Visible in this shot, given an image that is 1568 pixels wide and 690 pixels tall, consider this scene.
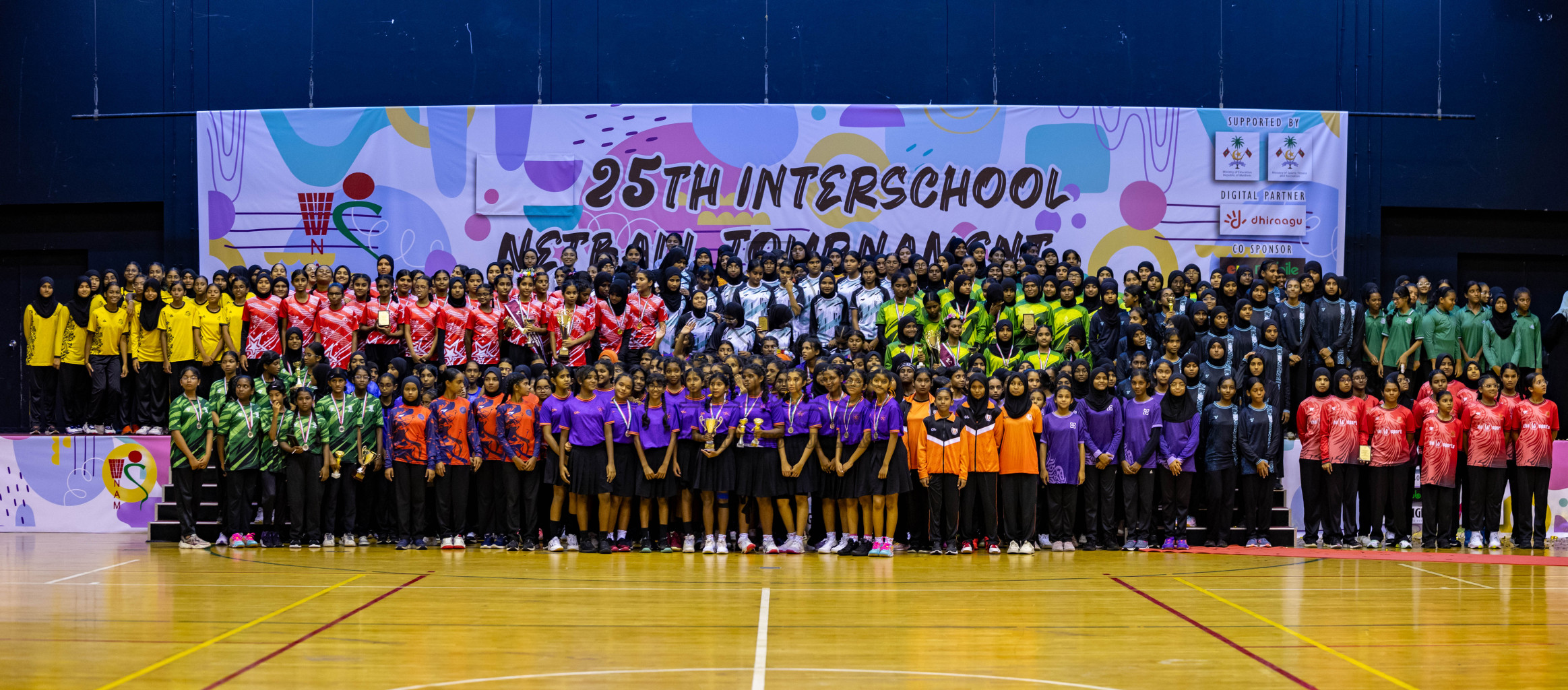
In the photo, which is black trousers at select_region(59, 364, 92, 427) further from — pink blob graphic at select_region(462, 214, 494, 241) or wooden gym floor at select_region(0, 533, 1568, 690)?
pink blob graphic at select_region(462, 214, 494, 241)

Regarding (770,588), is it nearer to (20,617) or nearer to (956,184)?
(20,617)

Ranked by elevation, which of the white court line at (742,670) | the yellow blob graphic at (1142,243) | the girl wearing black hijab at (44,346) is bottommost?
the white court line at (742,670)

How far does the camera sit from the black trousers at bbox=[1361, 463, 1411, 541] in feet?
35.6

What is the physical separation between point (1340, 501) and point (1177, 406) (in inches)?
74.9

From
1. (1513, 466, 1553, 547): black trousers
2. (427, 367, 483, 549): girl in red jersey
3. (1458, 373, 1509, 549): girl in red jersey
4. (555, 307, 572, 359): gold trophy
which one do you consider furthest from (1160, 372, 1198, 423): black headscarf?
(427, 367, 483, 549): girl in red jersey

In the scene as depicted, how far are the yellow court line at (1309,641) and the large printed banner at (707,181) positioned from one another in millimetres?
6757

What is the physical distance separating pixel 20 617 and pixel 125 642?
1.36 m

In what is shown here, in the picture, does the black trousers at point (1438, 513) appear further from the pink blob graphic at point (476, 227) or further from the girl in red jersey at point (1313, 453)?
the pink blob graphic at point (476, 227)

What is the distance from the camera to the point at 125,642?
256 inches

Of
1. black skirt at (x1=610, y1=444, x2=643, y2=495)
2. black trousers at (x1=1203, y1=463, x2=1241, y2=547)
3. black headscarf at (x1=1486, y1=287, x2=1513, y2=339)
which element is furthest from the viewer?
black headscarf at (x1=1486, y1=287, x2=1513, y2=339)

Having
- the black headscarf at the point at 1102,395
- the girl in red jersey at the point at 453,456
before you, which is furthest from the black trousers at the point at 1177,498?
the girl in red jersey at the point at 453,456

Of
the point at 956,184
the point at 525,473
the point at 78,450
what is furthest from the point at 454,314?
the point at 956,184

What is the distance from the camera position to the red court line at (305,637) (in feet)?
18.6

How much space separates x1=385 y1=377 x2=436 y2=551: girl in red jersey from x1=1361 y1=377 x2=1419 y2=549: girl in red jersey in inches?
325
